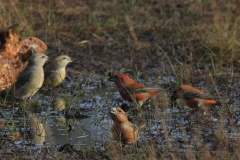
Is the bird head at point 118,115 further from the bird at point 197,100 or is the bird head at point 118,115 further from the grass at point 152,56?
the bird at point 197,100

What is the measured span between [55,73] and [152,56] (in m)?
3.01

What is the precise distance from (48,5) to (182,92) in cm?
783

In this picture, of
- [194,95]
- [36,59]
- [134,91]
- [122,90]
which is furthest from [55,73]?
[194,95]

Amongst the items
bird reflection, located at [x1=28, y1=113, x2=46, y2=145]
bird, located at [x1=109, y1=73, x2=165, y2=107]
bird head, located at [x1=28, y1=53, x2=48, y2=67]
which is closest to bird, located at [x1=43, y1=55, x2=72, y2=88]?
bird head, located at [x1=28, y1=53, x2=48, y2=67]

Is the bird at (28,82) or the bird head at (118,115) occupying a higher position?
the bird head at (118,115)

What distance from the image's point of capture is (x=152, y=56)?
38.3ft

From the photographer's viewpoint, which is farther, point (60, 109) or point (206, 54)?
point (206, 54)

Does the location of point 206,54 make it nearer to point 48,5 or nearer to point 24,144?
point 48,5

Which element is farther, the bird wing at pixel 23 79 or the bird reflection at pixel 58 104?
the bird wing at pixel 23 79

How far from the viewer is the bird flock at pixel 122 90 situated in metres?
5.89

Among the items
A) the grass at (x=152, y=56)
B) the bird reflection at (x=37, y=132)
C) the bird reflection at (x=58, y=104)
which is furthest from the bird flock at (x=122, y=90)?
the bird reflection at (x=37, y=132)

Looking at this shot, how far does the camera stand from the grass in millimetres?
5922

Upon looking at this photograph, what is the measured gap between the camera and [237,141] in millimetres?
6020

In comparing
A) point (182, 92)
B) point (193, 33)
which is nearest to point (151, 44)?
point (193, 33)
